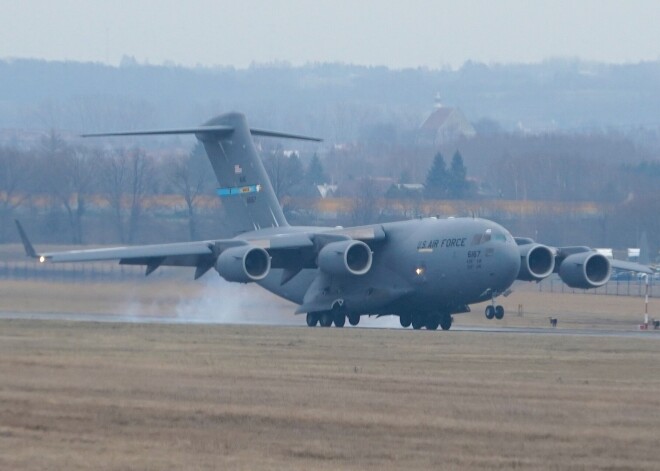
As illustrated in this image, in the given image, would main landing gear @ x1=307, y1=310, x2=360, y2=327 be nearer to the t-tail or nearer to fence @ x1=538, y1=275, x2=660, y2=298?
the t-tail

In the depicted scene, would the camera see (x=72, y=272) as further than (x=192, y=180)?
No

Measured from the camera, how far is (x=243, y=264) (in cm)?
3222

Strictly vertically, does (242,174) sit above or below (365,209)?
above

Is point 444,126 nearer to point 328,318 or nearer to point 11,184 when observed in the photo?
point 11,184

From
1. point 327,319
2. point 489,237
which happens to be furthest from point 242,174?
point 489,237

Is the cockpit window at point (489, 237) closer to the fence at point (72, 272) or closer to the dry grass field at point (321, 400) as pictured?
the dry grass field at point (321, 400)

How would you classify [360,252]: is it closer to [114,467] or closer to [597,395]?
[597,395]

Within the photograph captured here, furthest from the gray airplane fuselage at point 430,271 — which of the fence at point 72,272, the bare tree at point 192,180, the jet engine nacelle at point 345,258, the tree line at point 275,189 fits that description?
the bare tree at point 192,180

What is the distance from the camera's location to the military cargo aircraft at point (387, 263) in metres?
32.0

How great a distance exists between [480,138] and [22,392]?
90.0 meters

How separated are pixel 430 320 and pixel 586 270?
3.70m

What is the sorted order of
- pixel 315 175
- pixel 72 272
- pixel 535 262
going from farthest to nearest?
1. pixel 315 175
2. pixel 72 272
3. pixel 535 262

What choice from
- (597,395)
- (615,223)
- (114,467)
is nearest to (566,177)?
(615,223)

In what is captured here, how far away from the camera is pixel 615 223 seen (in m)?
65.6
